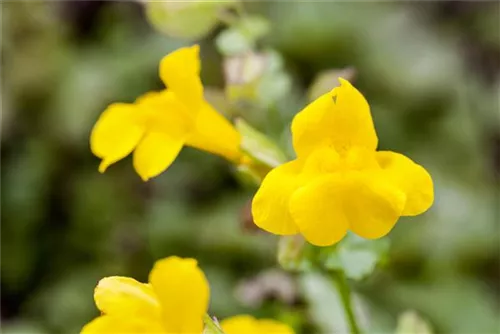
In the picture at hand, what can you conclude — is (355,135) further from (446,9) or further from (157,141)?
(446,9)

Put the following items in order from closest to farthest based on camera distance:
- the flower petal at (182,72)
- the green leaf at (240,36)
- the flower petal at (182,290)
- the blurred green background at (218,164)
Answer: the flower petal at (182,290) < the flower petal at (182,72) < the green leaf at (240,36) < the blurred green background at (218,164)

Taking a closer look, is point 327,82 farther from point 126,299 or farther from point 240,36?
point 126,299

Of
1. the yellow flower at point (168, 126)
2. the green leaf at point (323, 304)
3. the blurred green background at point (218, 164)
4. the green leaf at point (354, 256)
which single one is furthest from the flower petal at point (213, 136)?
the blurred green background at point (218, 164)

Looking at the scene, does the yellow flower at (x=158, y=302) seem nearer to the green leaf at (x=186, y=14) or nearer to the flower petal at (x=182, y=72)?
the flower petal at (x=182, y=72)

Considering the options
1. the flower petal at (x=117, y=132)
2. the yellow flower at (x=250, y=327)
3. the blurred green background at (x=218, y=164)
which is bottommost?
the blurred green background at (x=218, y=164)

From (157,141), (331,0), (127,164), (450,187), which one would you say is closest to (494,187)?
(450,187)

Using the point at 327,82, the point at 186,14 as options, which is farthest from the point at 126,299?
the point at 186,14

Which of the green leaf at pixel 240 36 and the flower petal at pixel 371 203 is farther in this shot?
the green leaf at pixel 240 36
